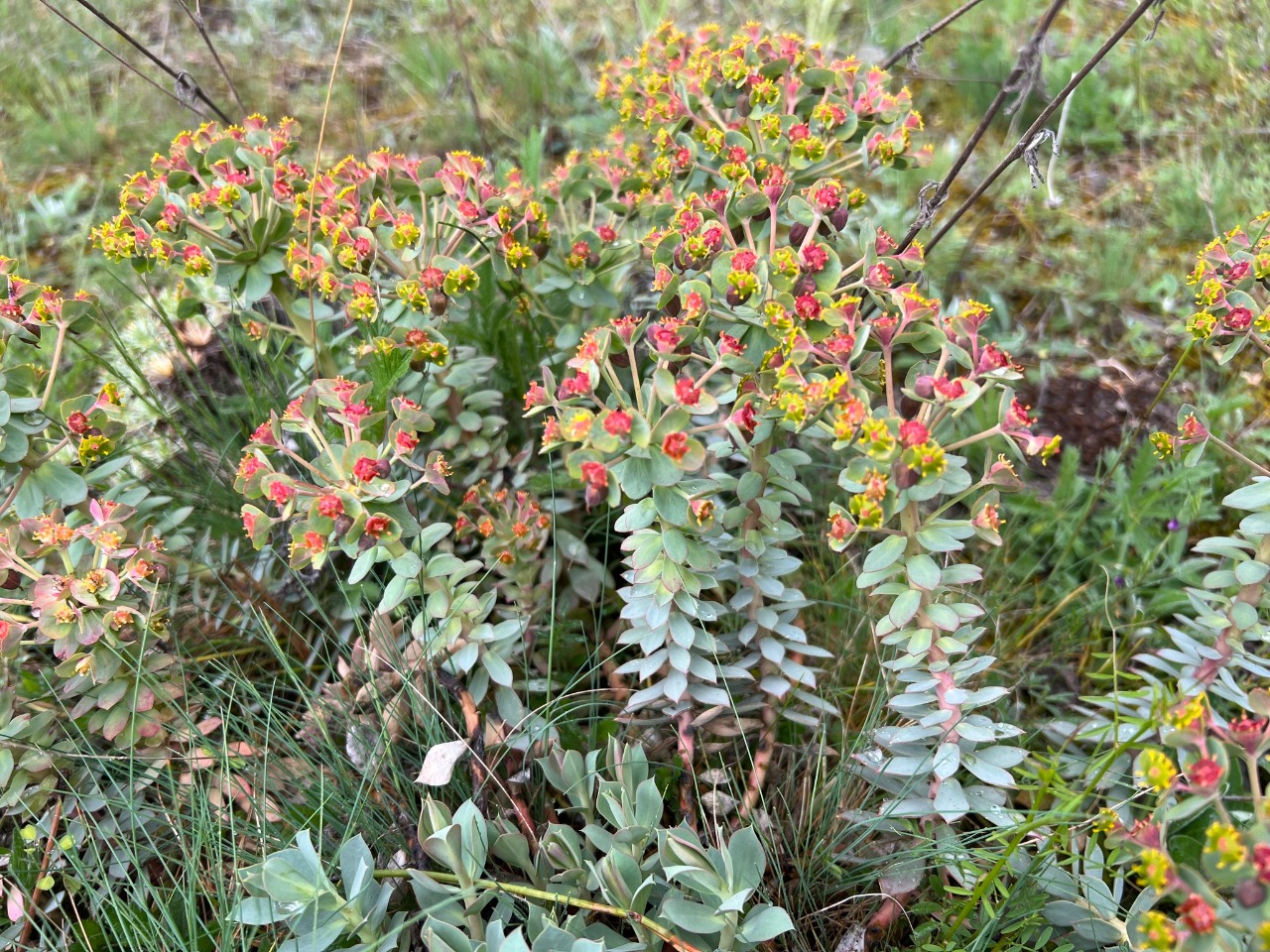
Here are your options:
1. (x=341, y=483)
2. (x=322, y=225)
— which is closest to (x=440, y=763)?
(x=341, y=483)

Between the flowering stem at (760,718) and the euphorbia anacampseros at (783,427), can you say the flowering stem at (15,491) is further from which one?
the flowering stem at (760,718)

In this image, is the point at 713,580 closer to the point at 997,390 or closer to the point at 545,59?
the point at 997,390

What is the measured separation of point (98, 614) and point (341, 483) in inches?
20.6

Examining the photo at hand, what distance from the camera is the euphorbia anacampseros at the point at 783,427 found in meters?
1.45

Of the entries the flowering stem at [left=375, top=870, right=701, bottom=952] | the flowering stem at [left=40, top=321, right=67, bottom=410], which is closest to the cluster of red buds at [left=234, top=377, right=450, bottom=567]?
the flowering stem at [left=40, top=321, right=67, bottom=410]

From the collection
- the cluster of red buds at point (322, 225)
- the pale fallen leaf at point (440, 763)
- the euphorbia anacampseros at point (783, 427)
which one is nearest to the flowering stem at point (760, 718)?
the euphorbia anacampseros at point (783, 427)

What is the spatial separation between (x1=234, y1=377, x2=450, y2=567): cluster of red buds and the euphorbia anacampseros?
252mm

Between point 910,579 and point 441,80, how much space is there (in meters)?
3.01

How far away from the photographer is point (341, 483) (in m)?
1.61

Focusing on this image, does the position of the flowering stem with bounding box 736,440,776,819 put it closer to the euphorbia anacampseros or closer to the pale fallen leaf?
the euphorbia anacampseros

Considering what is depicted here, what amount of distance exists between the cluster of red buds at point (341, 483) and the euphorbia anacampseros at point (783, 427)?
0.25 m

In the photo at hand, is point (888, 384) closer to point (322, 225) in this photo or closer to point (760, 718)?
point (760, 718)

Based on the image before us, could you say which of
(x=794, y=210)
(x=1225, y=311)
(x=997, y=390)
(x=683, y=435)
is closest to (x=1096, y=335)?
(x=997, y=390)

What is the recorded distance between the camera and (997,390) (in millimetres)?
2537
